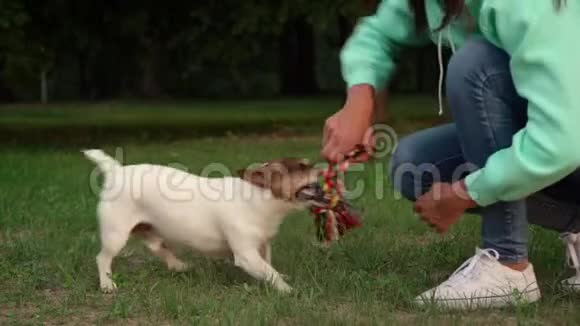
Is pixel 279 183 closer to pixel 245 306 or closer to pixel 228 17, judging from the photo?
pixel 245 306

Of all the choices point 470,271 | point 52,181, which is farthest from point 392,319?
point 52,181

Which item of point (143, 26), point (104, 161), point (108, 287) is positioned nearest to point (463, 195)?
point (108, 287)

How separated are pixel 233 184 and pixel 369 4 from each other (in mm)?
779

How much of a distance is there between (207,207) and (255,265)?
0.28 m

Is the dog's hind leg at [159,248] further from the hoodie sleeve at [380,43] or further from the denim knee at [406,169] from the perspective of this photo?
the hoodie sleeve at [380,43]

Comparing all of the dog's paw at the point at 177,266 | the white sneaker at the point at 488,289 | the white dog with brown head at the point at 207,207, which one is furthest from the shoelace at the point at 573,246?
the dog's paw at the point at 177,266

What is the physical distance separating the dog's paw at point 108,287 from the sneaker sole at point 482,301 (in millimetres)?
1053

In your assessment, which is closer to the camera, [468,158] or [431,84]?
[468,158]

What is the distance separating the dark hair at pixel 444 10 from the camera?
2771mm

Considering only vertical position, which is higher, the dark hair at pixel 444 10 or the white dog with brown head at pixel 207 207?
the dark hair at pixel 444 10

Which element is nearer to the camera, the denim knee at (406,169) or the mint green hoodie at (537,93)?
the mint green hoodie at (537,93)

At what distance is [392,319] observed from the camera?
2.72 meters

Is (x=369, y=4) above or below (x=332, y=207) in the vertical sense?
above

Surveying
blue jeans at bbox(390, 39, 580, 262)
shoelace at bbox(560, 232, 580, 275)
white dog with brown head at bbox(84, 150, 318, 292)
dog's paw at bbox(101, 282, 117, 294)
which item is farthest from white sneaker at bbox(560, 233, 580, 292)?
dog's paw at bbox(101, 282, 117, 294)
